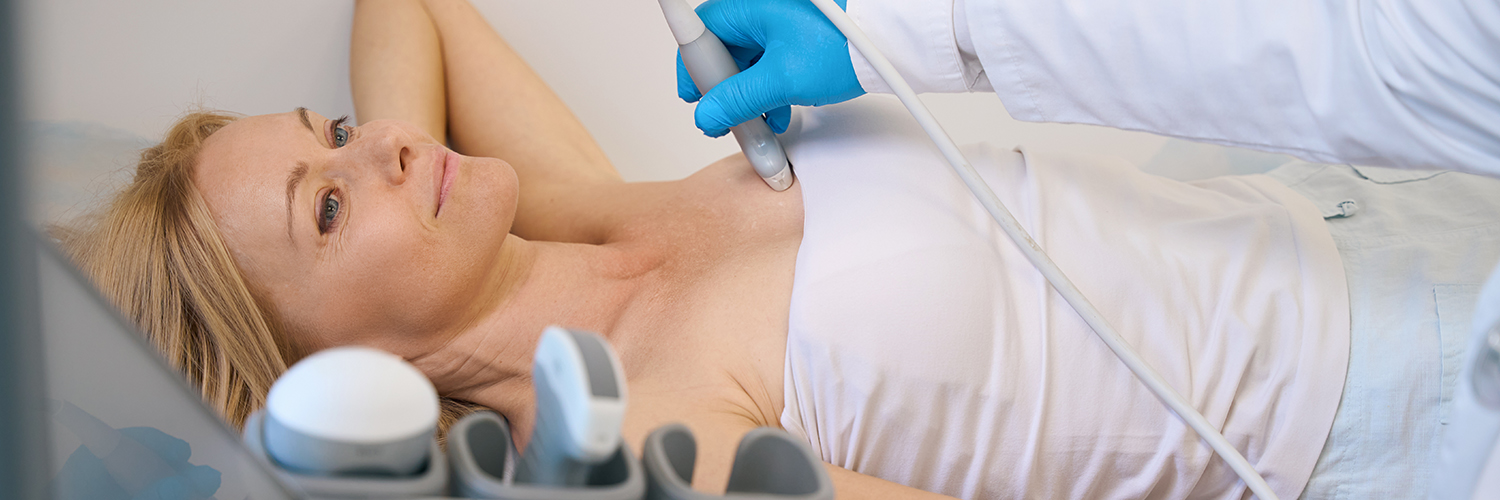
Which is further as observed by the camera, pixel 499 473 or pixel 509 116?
pixel 509 116

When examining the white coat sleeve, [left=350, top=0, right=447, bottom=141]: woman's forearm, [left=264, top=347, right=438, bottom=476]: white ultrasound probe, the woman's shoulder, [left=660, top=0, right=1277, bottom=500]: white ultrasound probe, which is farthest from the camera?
[left=350, top=0, right=447, bottom=141]: woman's forearm

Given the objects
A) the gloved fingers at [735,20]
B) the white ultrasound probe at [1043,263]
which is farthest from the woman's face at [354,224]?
the white ultrasound probe at [1043,263]

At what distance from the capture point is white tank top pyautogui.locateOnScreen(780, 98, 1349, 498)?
2.52 ft

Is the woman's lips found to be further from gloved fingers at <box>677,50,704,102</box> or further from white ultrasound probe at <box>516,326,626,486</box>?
white ultrasound probe at <box>516,326,626,486</box>

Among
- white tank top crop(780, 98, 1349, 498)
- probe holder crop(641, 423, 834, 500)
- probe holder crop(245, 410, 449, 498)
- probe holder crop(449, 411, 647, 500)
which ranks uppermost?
probe holder crop(245, 410, 449, 498)

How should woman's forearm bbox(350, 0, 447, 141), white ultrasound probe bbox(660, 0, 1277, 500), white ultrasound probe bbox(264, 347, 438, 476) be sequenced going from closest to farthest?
white ultrasound probe bbox(264, 347, 438, 476) < white ultrasound probe bbox(660, 0, 1277, 500) < woman's forearm bbox(350, 0, 447, 141)

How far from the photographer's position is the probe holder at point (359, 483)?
300 mm

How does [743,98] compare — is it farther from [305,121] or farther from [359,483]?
[359,483]

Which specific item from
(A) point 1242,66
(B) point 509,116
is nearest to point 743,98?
(A) point 1242,66

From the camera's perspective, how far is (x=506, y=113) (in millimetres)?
1269

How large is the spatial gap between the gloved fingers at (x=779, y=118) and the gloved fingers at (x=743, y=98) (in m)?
0.05

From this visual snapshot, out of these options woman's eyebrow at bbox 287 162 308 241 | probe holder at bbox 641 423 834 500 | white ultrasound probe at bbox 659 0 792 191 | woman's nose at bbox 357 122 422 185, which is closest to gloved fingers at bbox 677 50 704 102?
white ultrasound probe at bbox 659 0 792 191

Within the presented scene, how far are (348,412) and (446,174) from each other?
2.10 ft

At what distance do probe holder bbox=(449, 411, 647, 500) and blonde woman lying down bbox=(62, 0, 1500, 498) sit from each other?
382mm
